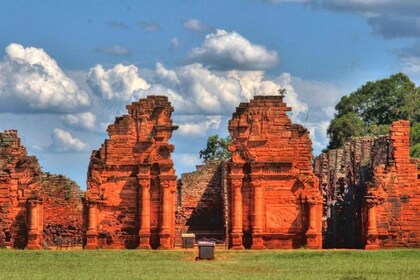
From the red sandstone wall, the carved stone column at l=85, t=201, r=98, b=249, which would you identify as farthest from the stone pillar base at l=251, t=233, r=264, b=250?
the red sandstone wall

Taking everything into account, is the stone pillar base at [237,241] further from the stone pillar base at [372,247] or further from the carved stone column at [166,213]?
the stone pillar base at [372,247]

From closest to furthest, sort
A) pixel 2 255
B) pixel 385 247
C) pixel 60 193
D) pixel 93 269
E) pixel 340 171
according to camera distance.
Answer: pixel 93 269 < pixel 2 255 < pixel 385 247 < pixel 60 193 < pixel 340 171

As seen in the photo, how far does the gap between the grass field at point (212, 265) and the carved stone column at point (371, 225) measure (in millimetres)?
2580

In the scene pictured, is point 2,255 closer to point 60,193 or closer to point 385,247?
point 60,193

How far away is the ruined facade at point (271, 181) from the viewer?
5278 centimetres

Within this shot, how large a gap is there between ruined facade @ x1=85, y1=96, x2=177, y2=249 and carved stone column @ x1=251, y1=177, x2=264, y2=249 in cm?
314

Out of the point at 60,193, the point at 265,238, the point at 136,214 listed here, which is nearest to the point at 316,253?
the point at 265,238

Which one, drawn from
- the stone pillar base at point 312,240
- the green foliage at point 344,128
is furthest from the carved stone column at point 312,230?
the green foliage at point 344,128

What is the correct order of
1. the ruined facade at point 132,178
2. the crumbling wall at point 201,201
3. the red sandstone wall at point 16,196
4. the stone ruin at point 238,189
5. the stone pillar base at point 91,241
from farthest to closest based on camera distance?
the crumbling wall at point 201,201 < the red sandstone wall at point 16,196 < the ruined facade at point 132,178 < the stone pillar base at point 91,241 < the stone ruin at point 238,189

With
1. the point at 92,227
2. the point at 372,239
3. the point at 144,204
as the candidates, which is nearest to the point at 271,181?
the point at 372,239

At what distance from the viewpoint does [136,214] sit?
53375 mm

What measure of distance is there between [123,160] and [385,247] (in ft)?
34.7

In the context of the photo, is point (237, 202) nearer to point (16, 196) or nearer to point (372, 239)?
point (372, 239)

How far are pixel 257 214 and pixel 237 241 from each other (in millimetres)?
1282
